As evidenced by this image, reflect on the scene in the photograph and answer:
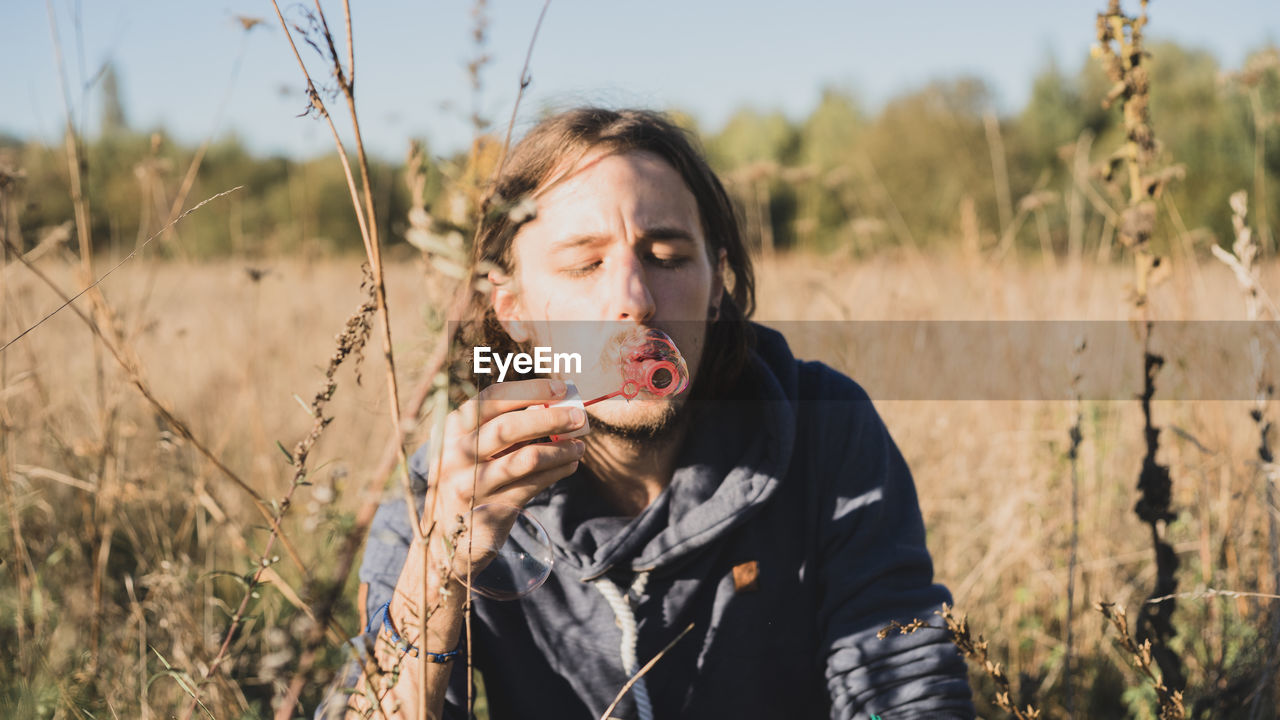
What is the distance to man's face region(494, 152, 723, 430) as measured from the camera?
1.73 metres

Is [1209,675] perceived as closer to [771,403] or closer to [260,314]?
[771,403]

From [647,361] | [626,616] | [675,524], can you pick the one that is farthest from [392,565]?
[647,361]

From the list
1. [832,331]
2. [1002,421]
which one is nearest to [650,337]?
[1002,421]

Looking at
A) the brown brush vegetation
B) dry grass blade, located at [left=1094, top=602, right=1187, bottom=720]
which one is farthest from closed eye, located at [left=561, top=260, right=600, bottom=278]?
dry grass blade, located at [left=1094, top=602, right=1187, bottom=720]

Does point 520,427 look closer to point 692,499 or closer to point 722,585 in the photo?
point 692,499

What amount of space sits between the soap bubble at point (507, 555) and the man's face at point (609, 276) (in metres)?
0.33

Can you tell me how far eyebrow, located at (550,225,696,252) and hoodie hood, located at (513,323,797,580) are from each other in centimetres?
46

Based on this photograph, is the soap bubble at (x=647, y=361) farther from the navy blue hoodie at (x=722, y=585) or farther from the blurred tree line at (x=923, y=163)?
the blurred tree line at (x=923, y=163)

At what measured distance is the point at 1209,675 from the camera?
2133mm

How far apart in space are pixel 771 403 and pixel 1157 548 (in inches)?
36.4

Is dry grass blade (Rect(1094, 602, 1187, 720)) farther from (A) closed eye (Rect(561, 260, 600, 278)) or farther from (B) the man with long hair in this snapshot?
(A) closed eye (Rect(561, 260, 600, 278))

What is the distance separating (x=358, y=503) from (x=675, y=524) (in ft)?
4.96

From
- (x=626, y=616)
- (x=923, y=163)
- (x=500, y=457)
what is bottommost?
(x=626, y=616)

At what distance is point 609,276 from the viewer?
5.84 feet
